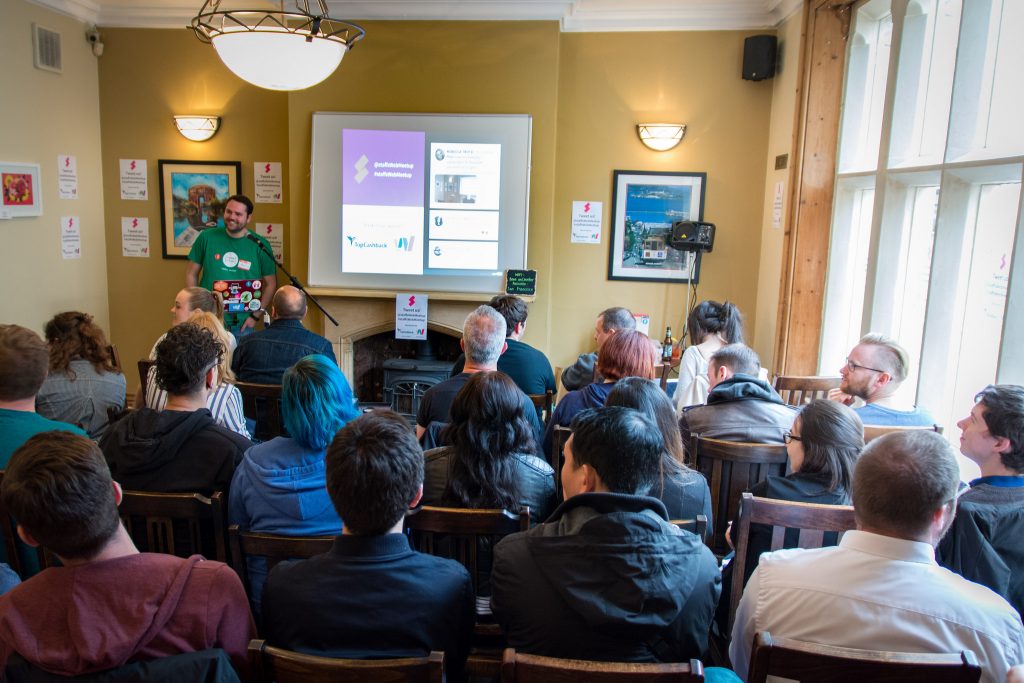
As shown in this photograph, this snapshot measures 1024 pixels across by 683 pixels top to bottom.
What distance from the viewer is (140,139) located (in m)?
5.63

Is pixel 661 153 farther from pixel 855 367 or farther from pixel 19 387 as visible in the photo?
pixel 19 387

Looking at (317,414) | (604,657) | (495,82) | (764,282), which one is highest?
(495,82)

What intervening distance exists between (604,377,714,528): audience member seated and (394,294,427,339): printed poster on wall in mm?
3073

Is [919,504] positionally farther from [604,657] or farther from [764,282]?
[764,282]

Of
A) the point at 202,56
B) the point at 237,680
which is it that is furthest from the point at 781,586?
the point at 202,56

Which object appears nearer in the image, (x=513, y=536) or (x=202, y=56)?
(x=513, y=536)

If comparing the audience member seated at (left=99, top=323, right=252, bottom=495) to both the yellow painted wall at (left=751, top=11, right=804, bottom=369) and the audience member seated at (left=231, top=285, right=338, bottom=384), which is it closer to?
the audience member seated at (left=231, top=285, right=338, bottom=384)

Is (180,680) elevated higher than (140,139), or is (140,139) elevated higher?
(140,139)

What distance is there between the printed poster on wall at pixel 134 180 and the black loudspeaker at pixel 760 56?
4.52m

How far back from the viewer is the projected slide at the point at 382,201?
5125 millimetres

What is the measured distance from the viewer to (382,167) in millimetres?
5148

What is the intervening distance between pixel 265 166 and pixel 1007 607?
538 cm

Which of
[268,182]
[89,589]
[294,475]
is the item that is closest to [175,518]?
[294,475]

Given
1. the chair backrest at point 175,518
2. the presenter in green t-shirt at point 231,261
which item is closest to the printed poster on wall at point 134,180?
the presenter in green t-shirt at point 231,261
